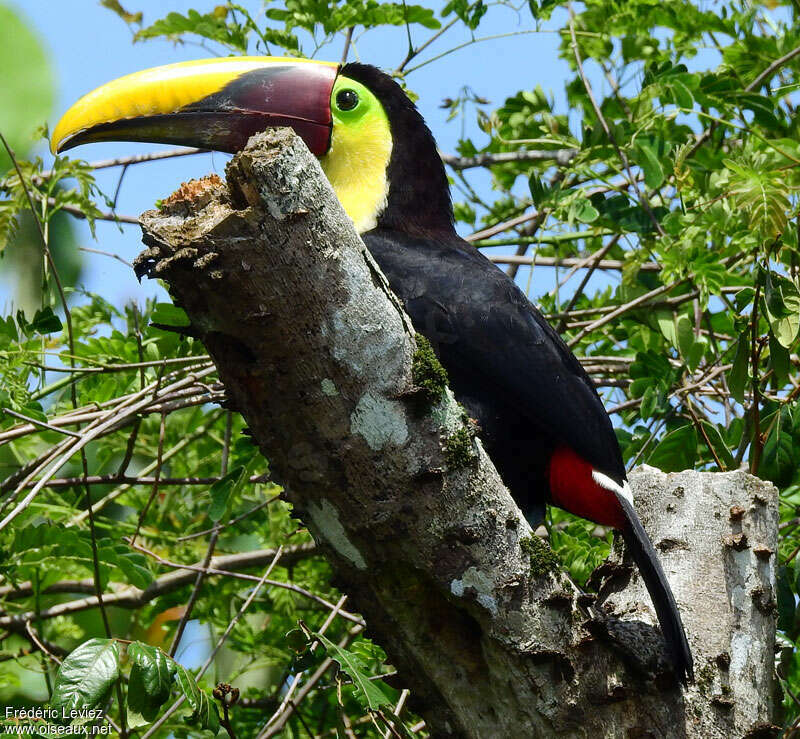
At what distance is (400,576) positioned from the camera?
7.22 feet

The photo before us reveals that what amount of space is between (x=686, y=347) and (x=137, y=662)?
7.04 ft

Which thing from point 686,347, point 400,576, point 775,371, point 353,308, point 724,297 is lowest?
point 400,576

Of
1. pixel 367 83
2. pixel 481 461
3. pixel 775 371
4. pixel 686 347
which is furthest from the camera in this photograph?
pixel 367 83

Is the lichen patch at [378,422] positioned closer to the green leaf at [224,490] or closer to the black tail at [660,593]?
the black tail at [660,593]

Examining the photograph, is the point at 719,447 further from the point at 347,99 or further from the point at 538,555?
the point at 347,99

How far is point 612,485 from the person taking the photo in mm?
2932

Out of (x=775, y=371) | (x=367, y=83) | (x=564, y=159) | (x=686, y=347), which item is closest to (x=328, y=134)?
(x=367, y=83)

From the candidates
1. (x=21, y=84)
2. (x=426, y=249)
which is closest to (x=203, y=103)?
(x=426, y=249)

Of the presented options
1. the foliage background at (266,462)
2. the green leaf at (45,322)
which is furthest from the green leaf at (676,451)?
the green leaf at (45,322)

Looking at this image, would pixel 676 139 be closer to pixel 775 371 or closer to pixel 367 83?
pixel 367 83

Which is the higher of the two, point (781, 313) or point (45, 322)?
point (781, 313)

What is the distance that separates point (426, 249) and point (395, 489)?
1424 mm

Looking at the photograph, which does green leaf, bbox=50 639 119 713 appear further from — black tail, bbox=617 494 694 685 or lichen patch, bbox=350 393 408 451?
black tail, bbox=617 494 694 685

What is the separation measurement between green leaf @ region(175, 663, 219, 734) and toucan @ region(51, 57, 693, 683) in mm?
1048
